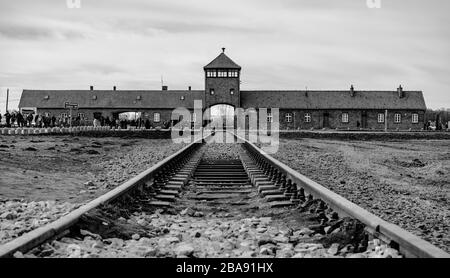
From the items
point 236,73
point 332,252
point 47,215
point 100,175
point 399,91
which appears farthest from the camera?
point 399,91

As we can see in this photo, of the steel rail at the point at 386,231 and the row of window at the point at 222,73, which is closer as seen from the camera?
the steel rail at the point at 386,231

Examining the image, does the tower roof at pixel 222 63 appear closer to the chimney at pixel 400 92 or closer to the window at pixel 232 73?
the window at pixel 232 73

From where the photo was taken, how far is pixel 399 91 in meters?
70.5

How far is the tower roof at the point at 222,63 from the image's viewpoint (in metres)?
65.2

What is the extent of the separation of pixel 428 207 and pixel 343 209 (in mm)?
3223

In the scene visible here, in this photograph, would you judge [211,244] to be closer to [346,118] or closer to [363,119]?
[346,118]

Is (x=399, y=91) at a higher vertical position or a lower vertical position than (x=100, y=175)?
higher

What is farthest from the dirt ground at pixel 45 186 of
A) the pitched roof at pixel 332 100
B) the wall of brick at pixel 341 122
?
the pitched roof at pixel 332 100

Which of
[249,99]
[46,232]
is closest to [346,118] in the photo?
[249,99]

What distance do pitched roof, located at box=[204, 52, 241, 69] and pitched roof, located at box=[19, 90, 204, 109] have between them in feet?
22.6

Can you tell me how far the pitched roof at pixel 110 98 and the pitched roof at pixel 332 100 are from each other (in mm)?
7853
